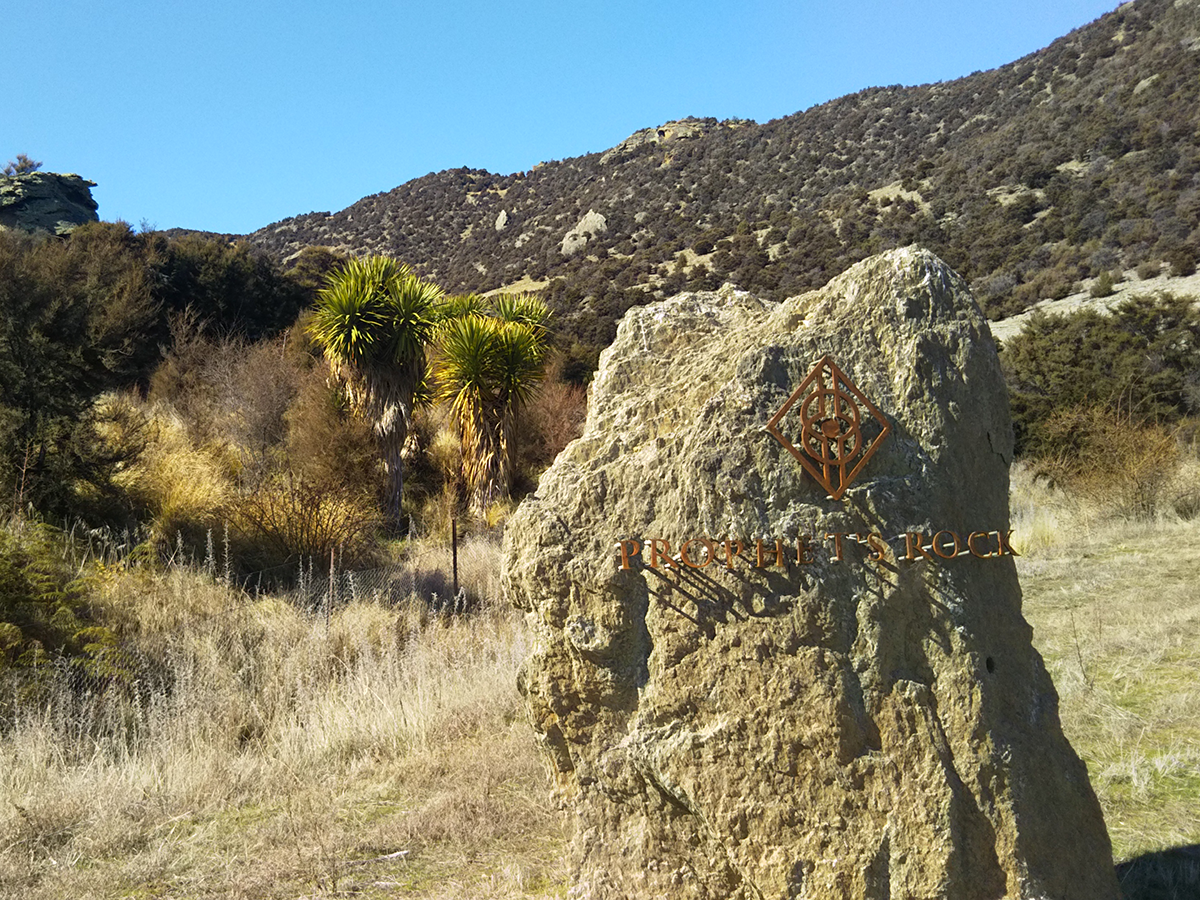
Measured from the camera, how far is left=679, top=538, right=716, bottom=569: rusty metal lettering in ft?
9.91

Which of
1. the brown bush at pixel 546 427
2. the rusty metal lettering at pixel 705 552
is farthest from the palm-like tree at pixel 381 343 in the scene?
the rusty metal lettering at pixel 705 552

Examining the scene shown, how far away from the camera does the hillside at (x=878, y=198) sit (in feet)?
102

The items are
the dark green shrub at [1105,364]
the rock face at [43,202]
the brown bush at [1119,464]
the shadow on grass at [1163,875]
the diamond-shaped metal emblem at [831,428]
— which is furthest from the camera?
the rock face at [43,202]

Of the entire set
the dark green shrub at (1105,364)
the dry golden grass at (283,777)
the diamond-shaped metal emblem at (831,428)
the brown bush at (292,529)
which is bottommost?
the dry golden grass at (283,777)

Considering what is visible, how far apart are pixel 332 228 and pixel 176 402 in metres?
46.7

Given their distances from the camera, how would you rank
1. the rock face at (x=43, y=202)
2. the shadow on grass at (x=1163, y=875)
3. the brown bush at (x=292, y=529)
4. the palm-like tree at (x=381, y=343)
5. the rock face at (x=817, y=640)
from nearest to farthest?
the rock face at (x=817, y=640)
the shadow on grass at (x=1163, y=875)
the brown bush at (x=292, y=529)
the palm-like tree at (x=381, y=343)
the rock face at (x=43, y=202)

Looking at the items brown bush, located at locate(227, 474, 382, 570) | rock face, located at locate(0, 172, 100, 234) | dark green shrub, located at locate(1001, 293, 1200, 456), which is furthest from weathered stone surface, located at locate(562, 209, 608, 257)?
brown bush, located at locate(227, 474, 382, 570)

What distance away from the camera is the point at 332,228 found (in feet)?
197

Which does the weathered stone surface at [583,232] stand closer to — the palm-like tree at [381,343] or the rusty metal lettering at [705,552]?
the palm-like tree at [381,343]

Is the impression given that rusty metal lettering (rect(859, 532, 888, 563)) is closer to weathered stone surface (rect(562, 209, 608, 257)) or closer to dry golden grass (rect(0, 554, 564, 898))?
dry golden grass (rect(0, 554, 564, 898))

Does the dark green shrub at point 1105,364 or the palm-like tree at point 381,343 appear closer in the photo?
the palm-like tree at point 381,343

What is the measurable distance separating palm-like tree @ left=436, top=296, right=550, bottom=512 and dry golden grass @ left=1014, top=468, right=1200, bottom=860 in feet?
24.4

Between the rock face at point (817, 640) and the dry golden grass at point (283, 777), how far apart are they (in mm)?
1022

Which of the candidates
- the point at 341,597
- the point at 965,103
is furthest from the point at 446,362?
the point at 965,103
